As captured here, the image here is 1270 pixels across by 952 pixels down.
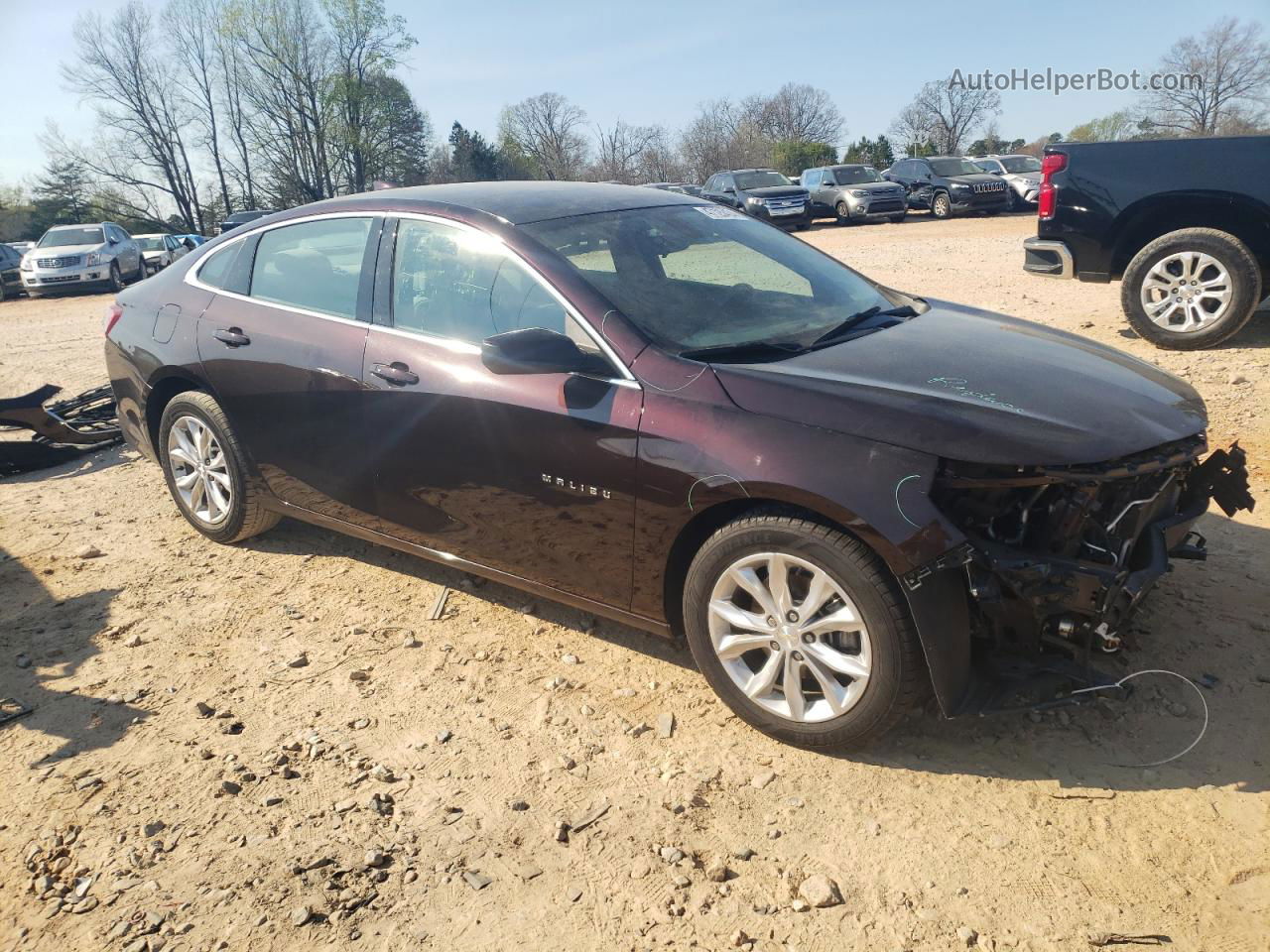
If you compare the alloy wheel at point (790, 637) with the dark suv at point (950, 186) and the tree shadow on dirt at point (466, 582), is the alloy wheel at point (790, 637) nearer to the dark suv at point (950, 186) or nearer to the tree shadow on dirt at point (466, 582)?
the tree shadow on dirt at point (466, 582)

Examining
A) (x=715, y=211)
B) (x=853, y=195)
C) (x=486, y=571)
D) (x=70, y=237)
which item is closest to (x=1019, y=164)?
(x=853, y=195)

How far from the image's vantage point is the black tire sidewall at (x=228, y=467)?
14.7ft

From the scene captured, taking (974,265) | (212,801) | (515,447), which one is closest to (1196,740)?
(515,447)

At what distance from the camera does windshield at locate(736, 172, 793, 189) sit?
90.0 ft

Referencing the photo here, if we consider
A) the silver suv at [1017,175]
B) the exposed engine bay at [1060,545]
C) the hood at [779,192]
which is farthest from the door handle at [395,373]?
the silver suv at [1017,175]

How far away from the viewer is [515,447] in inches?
132

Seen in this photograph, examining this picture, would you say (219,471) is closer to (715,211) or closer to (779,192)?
(715,211)

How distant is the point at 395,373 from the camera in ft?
12.1

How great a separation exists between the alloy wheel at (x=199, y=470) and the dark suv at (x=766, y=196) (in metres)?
22.0

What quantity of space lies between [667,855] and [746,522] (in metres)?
1.00

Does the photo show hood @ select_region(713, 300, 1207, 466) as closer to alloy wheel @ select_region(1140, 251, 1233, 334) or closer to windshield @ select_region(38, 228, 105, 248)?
alloy wheel @ select_region(1140, 251, 1233, 334)

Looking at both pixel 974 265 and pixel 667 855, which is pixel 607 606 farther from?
pixel 974 265

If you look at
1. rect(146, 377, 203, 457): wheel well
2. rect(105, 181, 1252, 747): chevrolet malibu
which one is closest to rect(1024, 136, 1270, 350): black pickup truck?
rect(105, 181, 1252, 747): chevrolet malibu

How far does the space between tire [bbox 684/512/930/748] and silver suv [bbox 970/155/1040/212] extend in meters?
26.9
